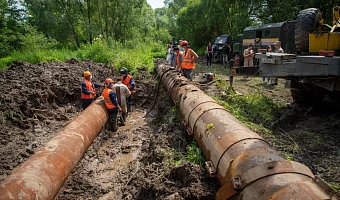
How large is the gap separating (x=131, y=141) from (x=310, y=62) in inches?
165

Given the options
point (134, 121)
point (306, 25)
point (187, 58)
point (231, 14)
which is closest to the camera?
point (306, 25)

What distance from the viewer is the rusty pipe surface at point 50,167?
2682 millimetres

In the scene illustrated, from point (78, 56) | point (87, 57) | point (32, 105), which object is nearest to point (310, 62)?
point (32, 105)

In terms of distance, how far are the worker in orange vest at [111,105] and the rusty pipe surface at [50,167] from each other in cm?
136

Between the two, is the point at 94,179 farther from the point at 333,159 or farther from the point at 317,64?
the point at 317,64

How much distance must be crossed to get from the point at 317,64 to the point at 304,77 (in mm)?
474

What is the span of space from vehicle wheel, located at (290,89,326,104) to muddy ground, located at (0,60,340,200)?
20 cm

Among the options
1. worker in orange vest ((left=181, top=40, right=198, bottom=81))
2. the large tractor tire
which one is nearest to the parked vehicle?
the large tractor tire

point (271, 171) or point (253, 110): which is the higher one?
point (271, 171)

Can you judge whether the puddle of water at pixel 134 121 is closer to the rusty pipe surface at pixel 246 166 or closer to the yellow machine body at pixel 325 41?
the rusty pipe surface at pixel 246 166

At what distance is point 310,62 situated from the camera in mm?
4422

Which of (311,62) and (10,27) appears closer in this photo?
(311,62)

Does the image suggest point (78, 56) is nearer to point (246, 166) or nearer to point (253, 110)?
point (253, 110)

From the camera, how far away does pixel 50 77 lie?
7887 mm
